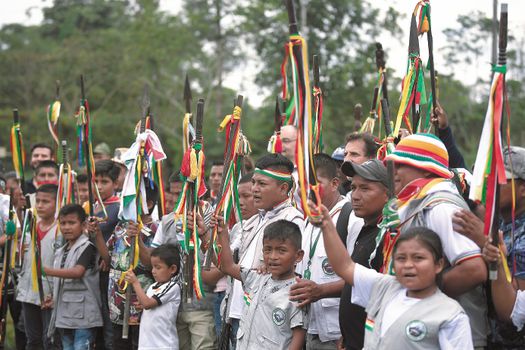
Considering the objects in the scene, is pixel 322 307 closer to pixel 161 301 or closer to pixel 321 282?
pixel 321 282

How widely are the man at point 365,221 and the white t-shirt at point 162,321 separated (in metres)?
1.93

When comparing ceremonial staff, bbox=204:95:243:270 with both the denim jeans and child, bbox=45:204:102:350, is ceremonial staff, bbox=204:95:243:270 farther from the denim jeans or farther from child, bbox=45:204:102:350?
the denim jeans

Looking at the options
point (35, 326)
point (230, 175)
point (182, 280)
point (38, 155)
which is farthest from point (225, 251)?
point (38, 155)

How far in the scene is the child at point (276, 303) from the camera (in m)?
4.52

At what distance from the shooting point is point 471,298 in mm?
3633

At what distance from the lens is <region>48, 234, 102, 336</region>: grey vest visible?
6.57 m

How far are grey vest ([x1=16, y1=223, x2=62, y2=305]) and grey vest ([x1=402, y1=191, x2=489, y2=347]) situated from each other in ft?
14.5

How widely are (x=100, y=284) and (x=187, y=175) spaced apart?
205 centimetres

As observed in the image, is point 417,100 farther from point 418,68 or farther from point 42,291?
point 42,291

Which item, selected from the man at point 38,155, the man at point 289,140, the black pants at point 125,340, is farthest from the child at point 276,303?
the man at point 38,155

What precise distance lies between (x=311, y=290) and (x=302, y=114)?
1.10 meters

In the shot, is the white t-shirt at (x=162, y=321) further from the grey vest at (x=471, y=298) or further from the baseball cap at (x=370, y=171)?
the grey vest at (x=471, y=298)

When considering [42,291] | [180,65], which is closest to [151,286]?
[42,291]

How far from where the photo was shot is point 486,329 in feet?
12.0
